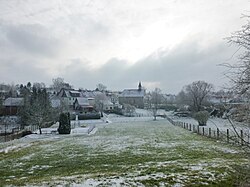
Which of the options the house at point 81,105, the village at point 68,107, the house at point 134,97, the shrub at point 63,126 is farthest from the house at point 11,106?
the house at point 134,97

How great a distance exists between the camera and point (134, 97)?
5443 inches

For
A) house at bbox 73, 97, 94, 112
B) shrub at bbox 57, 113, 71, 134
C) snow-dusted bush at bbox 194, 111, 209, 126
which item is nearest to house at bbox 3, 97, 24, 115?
house at bbox 73, 97, 94, 112

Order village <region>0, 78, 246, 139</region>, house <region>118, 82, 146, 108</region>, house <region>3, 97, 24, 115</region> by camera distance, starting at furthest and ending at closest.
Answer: house <region>118, 82, 146, 108</region> → house <region>3, 97, 24, 115</region> → village <region>0, 78, 246, 139</region>

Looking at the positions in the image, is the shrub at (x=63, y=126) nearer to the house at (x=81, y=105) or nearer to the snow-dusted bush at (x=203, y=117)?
the snow-dusted bush at (x=203, y=117)

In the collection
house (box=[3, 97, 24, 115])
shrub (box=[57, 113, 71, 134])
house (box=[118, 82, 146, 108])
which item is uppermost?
house (box=[118, 82, 146, 108])

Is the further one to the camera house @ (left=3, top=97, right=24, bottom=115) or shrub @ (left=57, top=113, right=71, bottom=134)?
house @ (left=3, top=97, right=24, bottom=115)

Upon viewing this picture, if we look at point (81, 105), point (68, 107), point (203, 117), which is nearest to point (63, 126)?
point (203, 117)

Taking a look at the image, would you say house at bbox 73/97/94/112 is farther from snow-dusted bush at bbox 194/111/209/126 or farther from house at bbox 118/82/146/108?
snow-dusted bush at bbox 194/111/209/126

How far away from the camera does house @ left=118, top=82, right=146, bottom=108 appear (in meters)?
136

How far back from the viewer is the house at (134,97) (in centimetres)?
13550

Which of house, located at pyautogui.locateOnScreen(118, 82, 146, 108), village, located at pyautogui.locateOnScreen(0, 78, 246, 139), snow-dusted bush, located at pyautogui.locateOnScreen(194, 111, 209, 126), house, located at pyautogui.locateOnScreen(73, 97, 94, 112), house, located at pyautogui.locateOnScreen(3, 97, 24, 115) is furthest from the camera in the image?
house, located at pyautogui.locateOnScreen(118, 82, 146, 108)

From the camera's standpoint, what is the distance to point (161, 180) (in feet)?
29.5

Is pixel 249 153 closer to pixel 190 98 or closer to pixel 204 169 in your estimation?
pixel 204 169

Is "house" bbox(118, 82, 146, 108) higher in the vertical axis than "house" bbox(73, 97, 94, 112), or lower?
higher
